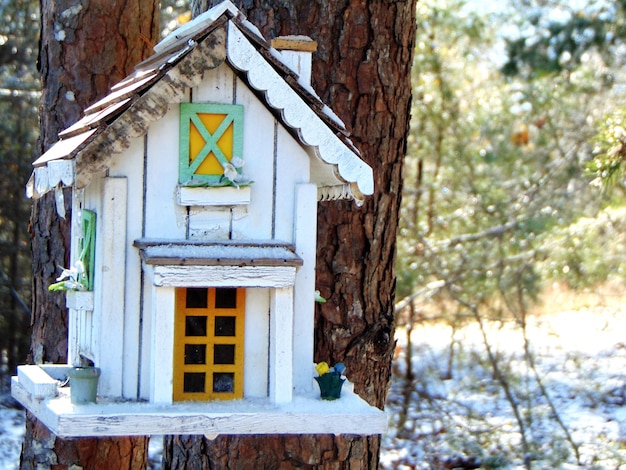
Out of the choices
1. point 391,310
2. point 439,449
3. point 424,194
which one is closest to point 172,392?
point 391,310

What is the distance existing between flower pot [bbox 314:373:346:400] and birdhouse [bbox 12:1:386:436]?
0.12 feet

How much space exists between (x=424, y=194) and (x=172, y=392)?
20.4 ft

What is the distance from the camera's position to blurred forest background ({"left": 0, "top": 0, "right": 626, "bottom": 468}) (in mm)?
6438

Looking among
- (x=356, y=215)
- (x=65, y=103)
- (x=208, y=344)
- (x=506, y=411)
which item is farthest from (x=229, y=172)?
(x=506, y=411)

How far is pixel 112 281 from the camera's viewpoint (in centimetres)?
210

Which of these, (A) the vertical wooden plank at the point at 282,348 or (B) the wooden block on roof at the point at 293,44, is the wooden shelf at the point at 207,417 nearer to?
(A) the vertical wooden plank at the point at 282,348

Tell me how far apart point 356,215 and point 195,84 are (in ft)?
3.72

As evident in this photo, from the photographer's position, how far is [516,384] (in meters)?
7.14

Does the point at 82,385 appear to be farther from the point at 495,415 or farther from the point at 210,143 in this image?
the point at 495,415

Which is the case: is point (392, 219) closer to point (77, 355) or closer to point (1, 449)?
point (77, 355)

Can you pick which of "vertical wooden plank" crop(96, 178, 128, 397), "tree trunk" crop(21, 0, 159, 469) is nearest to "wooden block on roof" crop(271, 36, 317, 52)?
"vertical wooden plank" crop(96, 178, 128, 397)

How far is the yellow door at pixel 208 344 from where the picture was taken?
2.12 metres

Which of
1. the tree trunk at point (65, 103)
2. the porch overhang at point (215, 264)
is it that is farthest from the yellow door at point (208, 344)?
the tree trunk at point (65, 103)

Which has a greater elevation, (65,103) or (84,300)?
(65,103)
